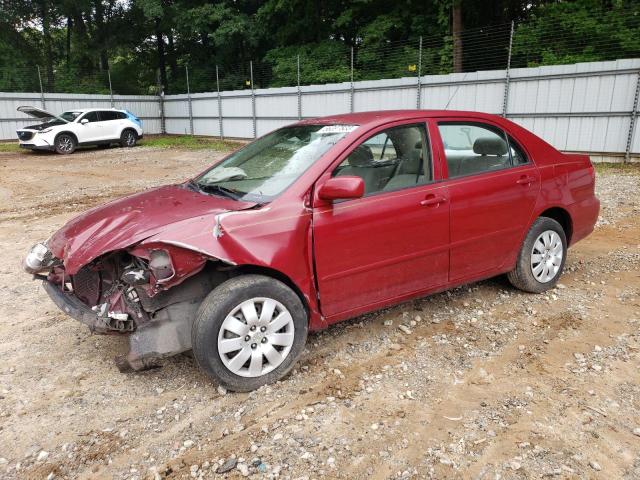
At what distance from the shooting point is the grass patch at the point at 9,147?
17.9 m

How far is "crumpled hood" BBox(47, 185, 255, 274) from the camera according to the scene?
2783 mm

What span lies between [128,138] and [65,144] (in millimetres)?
2503

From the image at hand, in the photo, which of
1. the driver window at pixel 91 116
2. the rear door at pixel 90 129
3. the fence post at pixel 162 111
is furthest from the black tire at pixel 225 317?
the fence post at pixel 162 111

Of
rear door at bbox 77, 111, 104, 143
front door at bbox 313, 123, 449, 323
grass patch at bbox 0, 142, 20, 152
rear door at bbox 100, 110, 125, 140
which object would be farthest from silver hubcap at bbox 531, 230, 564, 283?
grass patch at bbox 0, 142, 20, 152

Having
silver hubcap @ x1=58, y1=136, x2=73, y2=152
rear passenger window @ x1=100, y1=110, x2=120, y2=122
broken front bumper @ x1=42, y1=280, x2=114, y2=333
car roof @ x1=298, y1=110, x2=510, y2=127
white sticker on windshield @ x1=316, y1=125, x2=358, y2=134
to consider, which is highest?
car roof @ x1=298, y1=110, x2=510, y2=127

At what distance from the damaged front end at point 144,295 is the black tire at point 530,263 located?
248 centimetres

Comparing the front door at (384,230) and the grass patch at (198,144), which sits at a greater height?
the front door at (384,230)

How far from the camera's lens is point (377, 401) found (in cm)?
281

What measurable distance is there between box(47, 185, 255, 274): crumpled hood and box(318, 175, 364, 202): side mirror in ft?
1.55

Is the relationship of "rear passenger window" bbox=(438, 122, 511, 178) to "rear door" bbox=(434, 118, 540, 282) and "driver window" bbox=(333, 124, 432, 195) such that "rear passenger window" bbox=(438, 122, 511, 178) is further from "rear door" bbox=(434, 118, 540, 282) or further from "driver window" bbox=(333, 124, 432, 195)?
"driver window" bbox=(333, 124, 432, 195)

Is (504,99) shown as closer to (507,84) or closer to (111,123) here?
(507,84)

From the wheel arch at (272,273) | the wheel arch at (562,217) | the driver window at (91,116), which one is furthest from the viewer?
the driver window at (91,116)

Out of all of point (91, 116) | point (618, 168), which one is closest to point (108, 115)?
point (91, 116)

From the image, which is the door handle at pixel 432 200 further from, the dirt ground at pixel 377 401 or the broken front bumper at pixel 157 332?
the broken front bumper at pixel 157 332
